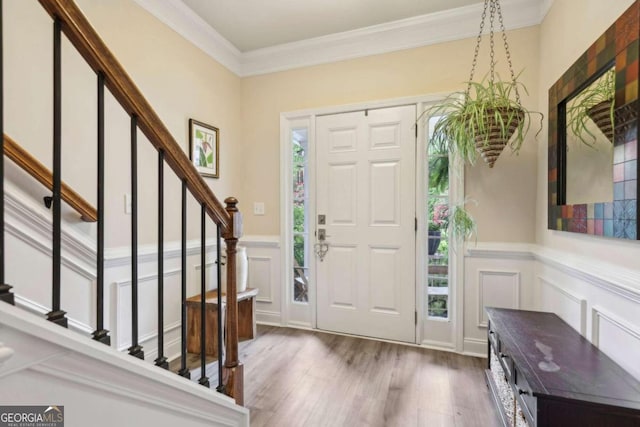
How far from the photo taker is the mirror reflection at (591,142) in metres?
1.38

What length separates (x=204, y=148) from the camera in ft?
9.21

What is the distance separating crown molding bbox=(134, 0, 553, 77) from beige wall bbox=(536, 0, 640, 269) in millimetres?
261

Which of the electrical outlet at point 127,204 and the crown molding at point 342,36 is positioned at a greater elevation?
the crown molding at point 342,36

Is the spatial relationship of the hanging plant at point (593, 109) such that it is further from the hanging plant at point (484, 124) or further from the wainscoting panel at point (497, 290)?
the wainscoting panel at point (497, 290)

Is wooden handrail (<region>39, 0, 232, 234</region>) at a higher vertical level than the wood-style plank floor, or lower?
higher

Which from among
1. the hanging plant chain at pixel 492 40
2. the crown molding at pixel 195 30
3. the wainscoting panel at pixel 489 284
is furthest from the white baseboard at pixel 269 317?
the hanging plant chain at pixel 492 40

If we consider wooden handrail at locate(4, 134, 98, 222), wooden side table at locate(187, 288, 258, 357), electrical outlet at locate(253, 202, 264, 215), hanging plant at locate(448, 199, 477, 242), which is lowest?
wooden side table at locate(187, 288, 258, 357)

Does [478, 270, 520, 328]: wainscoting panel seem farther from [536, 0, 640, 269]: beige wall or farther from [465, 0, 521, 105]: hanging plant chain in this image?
[465, 0, 521, 105]: hanging plant chain

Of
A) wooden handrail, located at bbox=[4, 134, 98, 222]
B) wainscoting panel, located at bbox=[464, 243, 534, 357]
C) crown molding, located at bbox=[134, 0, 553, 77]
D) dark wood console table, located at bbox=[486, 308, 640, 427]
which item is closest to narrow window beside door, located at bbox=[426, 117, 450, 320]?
wainscoting panel, located at bbox=[464, 243, 534, 357]

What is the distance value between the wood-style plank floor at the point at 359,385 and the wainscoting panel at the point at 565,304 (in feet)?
2.19

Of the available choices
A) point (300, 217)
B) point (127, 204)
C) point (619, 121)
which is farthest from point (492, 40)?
point (127, 204)

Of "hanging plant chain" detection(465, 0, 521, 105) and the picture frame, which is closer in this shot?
"hanging plant chain" detection(465, 0, 521, 105)

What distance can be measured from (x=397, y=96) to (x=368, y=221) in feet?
3.68

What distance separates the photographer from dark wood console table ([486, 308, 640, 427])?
1.08m
